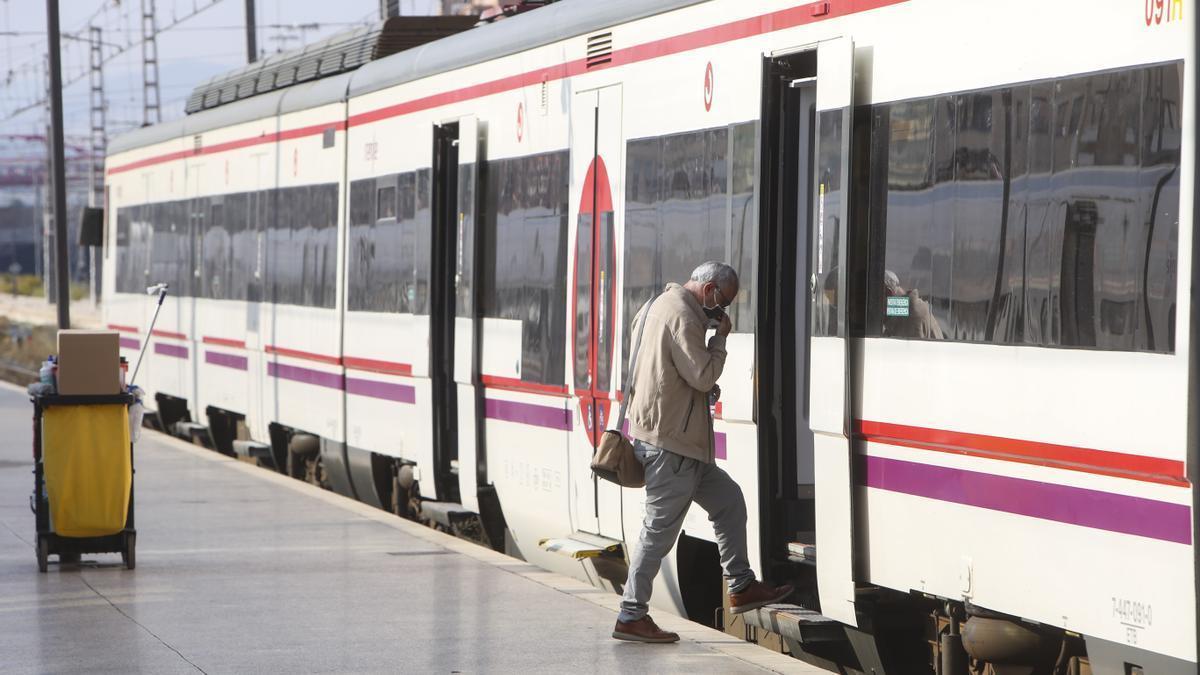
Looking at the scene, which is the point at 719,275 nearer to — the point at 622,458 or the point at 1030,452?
the point at 622,458

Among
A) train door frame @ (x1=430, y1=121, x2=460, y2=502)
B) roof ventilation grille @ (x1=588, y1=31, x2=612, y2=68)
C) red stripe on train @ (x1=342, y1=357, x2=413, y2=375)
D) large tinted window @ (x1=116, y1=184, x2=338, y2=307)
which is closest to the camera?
roof ventilation grille @ (x1=588, y1=31, x2=612, y2=68)

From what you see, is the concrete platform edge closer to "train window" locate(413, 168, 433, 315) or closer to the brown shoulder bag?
the brown shoulder bag

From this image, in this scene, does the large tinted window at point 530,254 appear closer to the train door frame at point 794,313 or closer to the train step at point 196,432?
the train door frame at point 794,313

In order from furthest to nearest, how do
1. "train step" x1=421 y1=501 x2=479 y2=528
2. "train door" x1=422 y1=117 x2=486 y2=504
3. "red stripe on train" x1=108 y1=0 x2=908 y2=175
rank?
1. "train step" x1=421 y1=501 x2=479 y2=528
2. "train door" x1=422 y1=117 x2=486 y2=504
3. "red stripe on train" x1=108 y1=0 x2=908 y2=175

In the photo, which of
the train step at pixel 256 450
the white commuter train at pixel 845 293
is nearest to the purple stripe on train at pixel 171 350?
the train step at pixel 256 450

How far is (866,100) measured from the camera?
8.05 meters

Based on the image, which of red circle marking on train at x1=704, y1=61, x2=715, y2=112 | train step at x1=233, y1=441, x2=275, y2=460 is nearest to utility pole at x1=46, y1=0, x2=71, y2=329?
train step at x1=233, y1=441, x2=275, y2=460

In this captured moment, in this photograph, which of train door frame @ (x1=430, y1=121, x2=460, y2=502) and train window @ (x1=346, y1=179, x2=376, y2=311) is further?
train window @ (x1=346, y1=179, x2=376, y2=311)

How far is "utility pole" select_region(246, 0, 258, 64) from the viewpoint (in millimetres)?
28766

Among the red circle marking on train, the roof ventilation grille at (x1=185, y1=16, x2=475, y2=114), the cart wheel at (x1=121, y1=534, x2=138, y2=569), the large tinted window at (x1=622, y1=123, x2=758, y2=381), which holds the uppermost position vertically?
the roof ventilation grille at (x1=185, y1=16, x2=475, y2=114)

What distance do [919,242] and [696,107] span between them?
7.34ft

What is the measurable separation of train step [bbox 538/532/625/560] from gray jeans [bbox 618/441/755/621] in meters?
1.57

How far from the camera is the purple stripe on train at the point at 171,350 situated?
2183 cm

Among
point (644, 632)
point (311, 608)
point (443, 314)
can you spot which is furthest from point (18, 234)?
point (644, 632)
